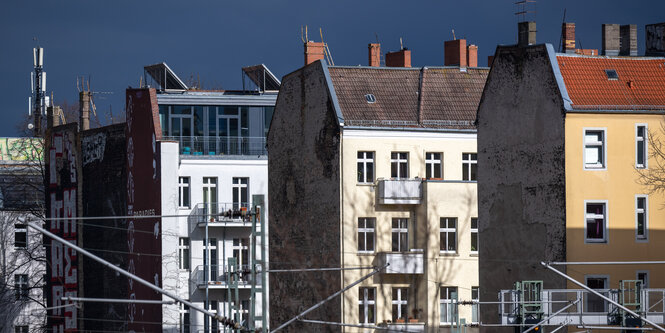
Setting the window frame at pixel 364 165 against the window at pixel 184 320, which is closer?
the window frame at pixel 364 165

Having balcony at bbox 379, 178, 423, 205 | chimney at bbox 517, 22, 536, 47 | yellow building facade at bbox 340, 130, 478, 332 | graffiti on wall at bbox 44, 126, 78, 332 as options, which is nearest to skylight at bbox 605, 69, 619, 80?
chimney at bbox 517, 22, 536, 47

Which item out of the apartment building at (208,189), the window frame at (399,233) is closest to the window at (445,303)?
the window frame at (399,233)

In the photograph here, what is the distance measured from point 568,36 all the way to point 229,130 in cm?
2347

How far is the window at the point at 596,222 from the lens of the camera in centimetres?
5350

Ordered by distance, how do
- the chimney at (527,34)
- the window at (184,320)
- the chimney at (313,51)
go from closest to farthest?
the chimney at (527,34) < the chimney at (313,51) < the window at (184,320)

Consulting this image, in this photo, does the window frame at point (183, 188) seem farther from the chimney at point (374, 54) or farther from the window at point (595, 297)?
the window at point (595, 297)

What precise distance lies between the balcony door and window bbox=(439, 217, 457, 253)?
1584cm

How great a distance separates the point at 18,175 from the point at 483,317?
194ft

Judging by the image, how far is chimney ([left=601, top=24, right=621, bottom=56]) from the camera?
5947 cm

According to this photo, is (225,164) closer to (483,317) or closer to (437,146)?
(437,146)

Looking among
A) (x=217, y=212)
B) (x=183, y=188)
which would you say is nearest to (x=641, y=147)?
(x=217, y=212)

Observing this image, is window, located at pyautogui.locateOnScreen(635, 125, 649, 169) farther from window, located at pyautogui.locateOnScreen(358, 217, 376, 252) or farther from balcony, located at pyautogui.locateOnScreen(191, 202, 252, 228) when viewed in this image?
balcony, located at pyautogui.locateOnScreen(191, 202, 252, 228)

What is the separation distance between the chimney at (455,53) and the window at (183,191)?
13674 millimetres

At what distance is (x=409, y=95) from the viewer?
68.1m
